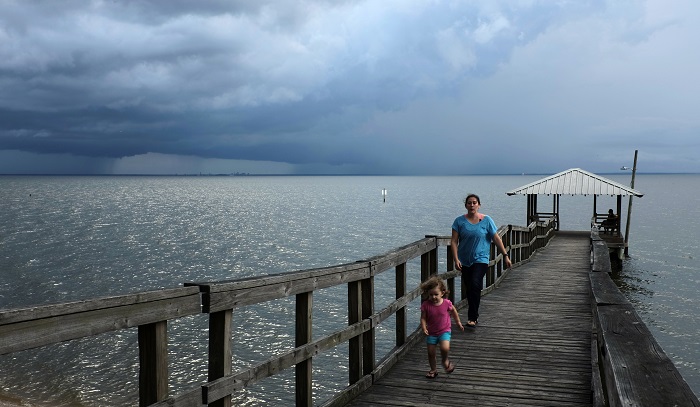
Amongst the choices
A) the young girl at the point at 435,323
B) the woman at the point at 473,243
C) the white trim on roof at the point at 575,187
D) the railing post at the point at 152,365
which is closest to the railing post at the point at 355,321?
the young girl at the point at 435,323

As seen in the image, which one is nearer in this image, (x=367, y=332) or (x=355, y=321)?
(x=355, y=321)

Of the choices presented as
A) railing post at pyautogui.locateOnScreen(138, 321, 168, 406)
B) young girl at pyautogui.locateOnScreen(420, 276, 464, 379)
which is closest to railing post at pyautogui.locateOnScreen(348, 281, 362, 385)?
young girl at pyautogui.locateOnScreen(420, 276, 464, 379)

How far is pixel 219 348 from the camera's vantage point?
138 inches

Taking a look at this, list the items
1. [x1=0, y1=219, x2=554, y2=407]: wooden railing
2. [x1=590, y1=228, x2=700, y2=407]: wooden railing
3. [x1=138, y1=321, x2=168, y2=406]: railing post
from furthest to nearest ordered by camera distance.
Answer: [x1=138, y1=321, x2=168, y2=406]: railing post < [x1=0, y1=219, x2=554, y2=407]: wooden railing < [x1=590, y1=228, x2=700, y2=407]: wooden railing

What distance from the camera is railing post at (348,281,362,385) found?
517cm

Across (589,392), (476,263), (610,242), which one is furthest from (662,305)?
(589,392)

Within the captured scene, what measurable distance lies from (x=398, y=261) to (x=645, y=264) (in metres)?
34.4

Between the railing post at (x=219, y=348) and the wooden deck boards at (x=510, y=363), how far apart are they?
178 centimetres

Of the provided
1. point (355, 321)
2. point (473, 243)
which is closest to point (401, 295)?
point (355, 321)

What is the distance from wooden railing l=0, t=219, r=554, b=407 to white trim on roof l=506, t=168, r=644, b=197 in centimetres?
2460

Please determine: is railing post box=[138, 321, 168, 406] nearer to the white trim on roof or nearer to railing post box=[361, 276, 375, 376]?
railing post box=[361, 276, 375, 376]

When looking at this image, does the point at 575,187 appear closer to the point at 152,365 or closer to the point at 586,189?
the point at 586,189

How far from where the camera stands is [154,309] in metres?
2.97

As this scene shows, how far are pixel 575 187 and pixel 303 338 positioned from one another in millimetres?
28000
